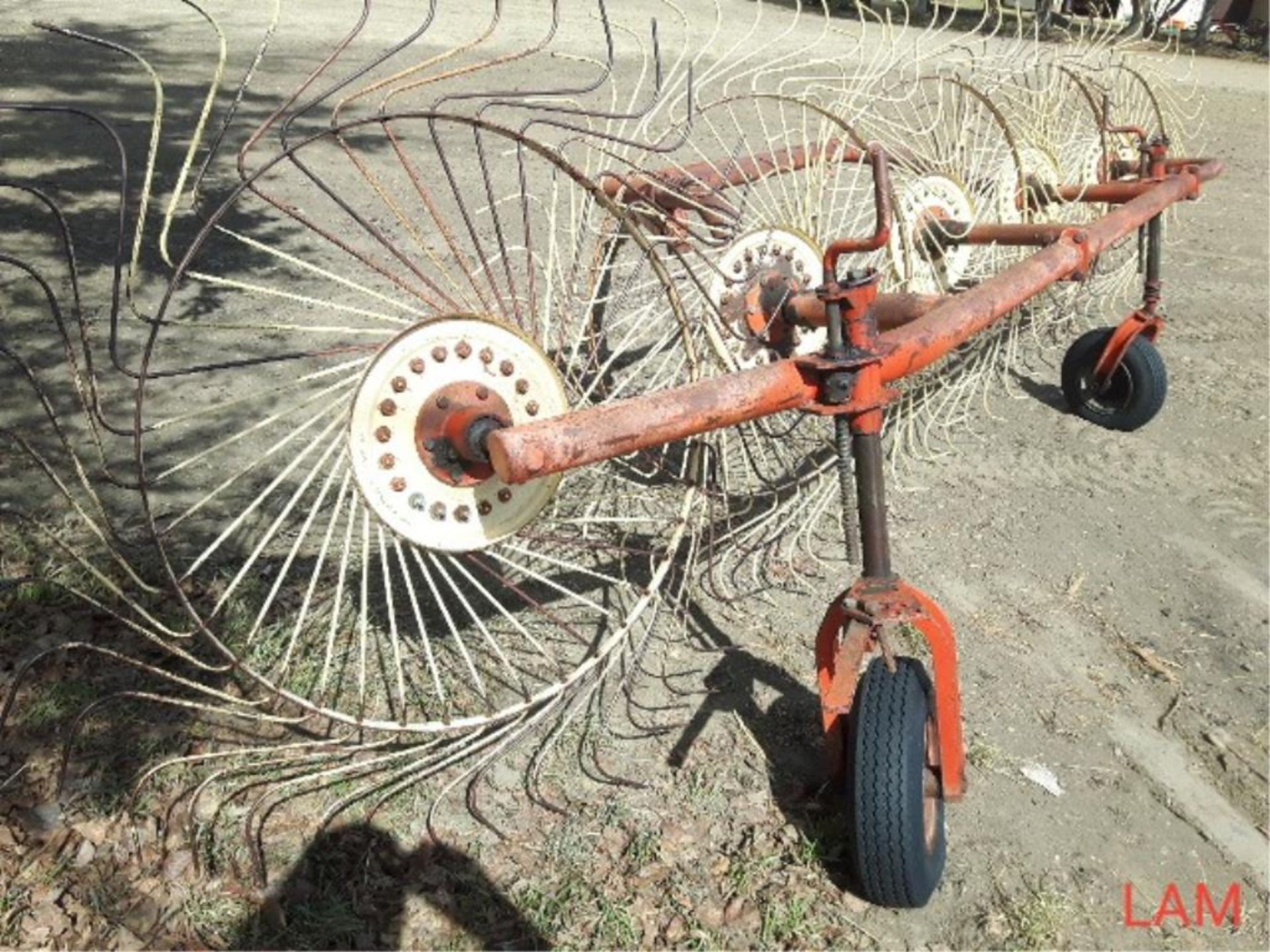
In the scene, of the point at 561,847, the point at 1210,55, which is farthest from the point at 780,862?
the point at 1210,55

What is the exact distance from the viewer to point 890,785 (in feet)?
7.29

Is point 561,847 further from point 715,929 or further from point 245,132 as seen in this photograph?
point 245,132

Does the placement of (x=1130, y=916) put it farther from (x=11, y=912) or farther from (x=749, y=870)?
(x=11, y=912)

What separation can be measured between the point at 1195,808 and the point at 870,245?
1586 millimetres

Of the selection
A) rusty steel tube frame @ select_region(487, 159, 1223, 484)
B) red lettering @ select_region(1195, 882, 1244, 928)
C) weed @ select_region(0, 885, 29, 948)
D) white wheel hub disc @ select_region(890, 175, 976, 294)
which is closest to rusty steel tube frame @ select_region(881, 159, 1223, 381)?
rusty steel tube frame @ select_region(487, 159, 1223, 484)

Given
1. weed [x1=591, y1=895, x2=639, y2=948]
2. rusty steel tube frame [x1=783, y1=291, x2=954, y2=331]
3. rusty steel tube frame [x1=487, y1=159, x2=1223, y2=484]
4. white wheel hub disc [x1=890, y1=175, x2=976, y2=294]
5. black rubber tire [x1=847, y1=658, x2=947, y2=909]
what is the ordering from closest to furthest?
1. rusty steel tube frame [x1=487, y1=159, x2=1223, y2=484]
2. black rubber tire [x1=847, y1=658, x2=947, y2=909]
3. weed [x1=591, y1=895, x2=639, y2=948]
4. rusty steel tube frame [x1=783, y1=291, x2=954, y2=331]
5. white wheel hub disc [x1=890, y1=175, x2=976, y2=294]

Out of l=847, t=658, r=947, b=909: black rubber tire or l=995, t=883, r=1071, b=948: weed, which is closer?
l=847, t=658, r=947, b=909: black rubber tire

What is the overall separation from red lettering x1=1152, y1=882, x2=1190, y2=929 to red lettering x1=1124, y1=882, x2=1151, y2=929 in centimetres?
2

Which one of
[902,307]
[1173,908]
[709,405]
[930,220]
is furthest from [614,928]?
[930,220]

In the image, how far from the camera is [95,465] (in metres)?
3.75

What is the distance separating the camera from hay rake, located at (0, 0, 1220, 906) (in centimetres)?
229

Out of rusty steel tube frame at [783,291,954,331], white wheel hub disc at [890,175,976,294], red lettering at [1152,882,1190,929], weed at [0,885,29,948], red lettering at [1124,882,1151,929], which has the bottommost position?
red lettering at [1152,882,1190,929]

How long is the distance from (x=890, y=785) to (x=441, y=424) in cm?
113

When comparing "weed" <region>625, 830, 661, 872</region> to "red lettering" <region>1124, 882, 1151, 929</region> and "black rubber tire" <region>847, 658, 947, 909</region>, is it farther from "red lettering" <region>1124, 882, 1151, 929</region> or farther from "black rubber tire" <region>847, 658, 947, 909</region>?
"red lettering" <region>1124, 882, 1151, 929</region>
